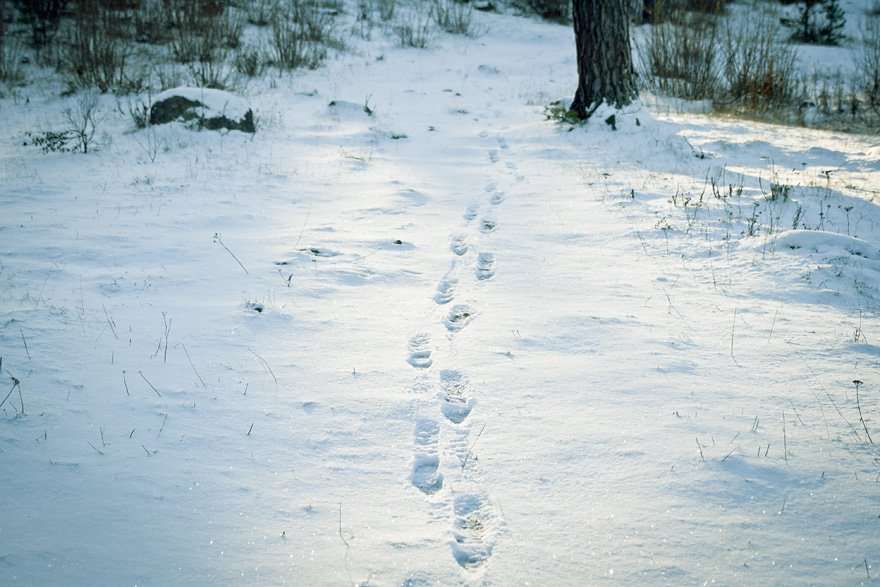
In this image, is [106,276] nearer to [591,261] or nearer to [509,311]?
[509,311]

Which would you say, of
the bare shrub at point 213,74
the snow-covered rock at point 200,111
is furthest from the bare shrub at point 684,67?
the bare shrub at point 213,74

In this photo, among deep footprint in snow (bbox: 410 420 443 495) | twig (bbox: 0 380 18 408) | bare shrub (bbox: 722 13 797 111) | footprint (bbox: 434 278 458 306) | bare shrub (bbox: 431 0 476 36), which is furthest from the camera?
bare shrub (bbox: 431 0 476 36)

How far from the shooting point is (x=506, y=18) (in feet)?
49.4

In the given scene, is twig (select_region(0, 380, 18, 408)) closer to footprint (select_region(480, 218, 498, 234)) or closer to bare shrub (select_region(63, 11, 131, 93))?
footprint (select_region(480, 218, 498, 234))

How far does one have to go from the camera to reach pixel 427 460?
2.03m

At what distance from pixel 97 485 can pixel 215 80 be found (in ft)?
25.9

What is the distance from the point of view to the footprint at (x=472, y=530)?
1635 millimetres

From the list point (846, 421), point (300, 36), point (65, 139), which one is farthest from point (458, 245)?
point (300, 36)

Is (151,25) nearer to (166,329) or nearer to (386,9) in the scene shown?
(386,9)

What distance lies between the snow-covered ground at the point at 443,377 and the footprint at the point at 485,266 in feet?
0.07

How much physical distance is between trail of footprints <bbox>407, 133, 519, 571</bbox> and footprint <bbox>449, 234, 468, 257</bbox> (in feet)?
2.45

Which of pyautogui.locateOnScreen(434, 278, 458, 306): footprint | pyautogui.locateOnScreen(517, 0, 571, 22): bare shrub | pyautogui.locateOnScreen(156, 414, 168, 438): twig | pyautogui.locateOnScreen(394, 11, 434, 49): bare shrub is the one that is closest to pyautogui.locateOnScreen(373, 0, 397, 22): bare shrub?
pyautogui.locateOnScreen(394, 11, 434, 49): bare shrub

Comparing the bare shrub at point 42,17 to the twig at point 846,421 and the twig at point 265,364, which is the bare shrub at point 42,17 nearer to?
the twig at point 265,364

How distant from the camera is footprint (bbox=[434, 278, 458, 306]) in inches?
128
